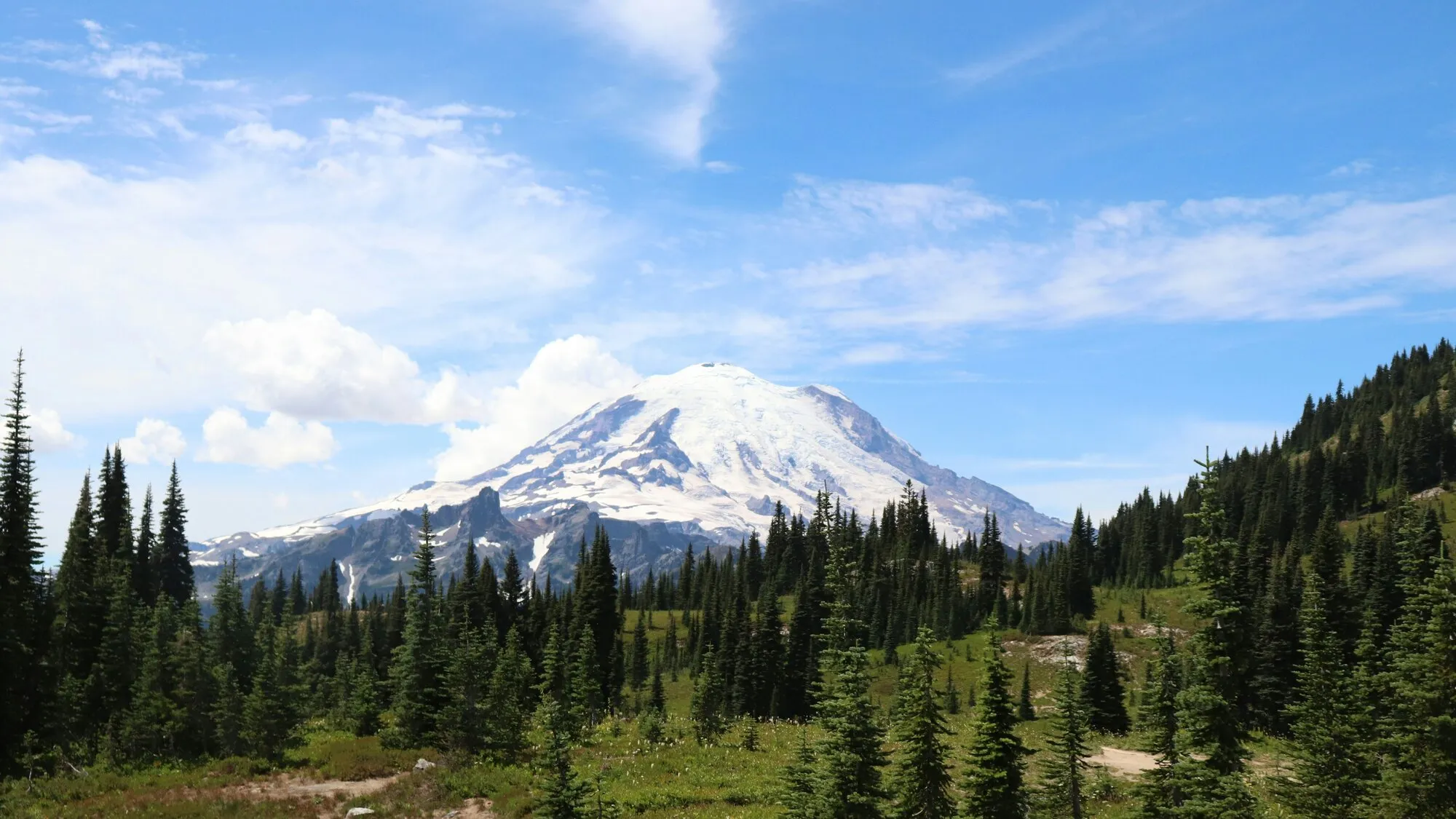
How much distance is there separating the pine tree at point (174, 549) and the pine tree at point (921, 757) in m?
106

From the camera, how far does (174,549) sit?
11100 centimetres

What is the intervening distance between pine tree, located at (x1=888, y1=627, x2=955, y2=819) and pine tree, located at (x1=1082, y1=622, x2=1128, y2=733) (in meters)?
55.1

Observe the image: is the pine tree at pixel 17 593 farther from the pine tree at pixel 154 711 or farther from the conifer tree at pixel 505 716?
the conifer tree at pixel 505 716

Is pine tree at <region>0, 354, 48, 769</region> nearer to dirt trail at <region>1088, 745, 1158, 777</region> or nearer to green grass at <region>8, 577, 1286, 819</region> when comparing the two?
green grass at <region>8, 577, 1286, 819</region>

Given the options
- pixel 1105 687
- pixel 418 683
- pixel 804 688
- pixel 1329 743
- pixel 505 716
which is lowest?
pixel 804 688

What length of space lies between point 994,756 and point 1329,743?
20.9 meters

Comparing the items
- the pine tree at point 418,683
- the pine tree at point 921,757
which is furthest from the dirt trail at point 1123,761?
the pine tree at point 418,683

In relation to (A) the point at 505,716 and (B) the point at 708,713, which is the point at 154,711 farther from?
(B) the point at 708,713

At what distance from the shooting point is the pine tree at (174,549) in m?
108

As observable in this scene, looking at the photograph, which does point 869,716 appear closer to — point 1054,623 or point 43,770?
point 43,770

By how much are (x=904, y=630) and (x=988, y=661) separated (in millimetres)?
121086

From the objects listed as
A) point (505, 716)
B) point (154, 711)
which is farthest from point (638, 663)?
point (154, 711)

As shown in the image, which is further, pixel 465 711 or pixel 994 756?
pixel 465 711

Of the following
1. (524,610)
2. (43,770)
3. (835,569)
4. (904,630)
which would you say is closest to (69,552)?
(43,770)
